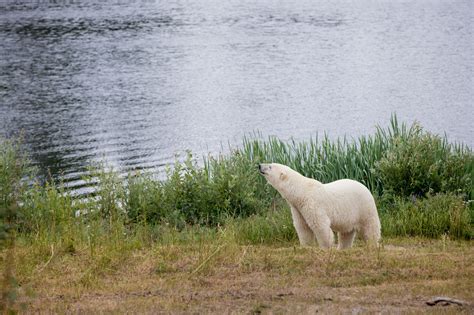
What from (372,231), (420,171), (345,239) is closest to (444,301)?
(372,231)

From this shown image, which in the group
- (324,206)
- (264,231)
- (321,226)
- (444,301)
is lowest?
(264,231)

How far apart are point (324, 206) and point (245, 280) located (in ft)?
6.61

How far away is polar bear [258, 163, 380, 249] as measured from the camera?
9.49m

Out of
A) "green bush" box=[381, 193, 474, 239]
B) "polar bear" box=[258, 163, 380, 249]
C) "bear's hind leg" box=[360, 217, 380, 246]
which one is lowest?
"green bush" box=[381, 193, 474, 239]

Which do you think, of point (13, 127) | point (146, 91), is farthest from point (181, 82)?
point (13, 127)

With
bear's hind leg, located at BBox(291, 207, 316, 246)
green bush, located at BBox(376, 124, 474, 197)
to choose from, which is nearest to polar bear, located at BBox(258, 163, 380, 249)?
bear's hind leg, located at BBox(291, 207, 316, 246)

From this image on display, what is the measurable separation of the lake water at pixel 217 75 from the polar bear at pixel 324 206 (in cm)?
643

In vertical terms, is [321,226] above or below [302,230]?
above

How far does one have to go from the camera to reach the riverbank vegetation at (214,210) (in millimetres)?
8820

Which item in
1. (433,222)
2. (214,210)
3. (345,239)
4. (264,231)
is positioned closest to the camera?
(345,239)

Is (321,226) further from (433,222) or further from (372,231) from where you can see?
(433,222)

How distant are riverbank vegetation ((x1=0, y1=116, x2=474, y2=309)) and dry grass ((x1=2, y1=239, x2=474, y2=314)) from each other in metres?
0.04

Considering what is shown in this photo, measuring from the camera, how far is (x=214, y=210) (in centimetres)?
1315

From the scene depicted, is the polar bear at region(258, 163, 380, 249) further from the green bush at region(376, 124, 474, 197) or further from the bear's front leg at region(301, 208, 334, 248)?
the green bush at region(376, 124, 474, 197)
